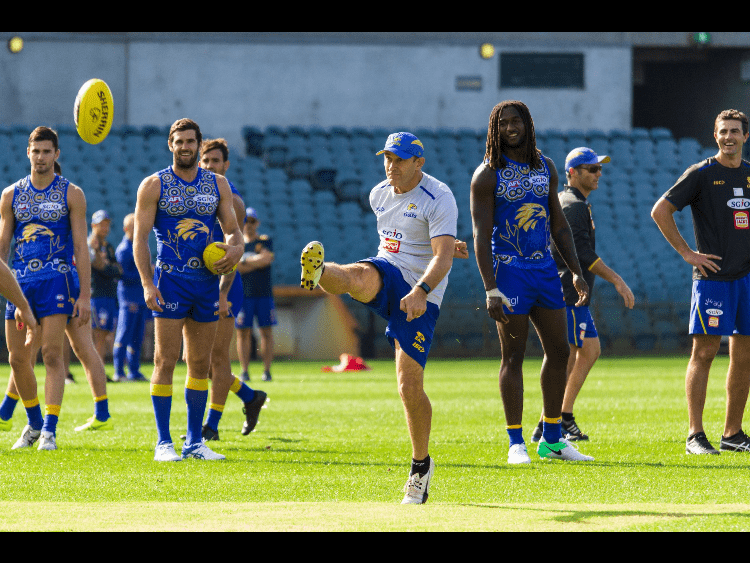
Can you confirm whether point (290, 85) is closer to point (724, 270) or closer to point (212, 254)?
point (212, 254)

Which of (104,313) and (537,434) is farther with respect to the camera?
(104,313)

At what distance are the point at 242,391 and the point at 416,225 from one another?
3632 mm

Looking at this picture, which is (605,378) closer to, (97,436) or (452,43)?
(97,436)

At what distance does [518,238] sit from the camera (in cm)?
725

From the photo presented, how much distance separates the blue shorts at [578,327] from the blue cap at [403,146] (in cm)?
330

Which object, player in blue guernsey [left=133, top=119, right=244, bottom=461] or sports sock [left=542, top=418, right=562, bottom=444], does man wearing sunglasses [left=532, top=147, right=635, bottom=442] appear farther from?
player in blue guernsey [left=133, top=119, right=244, bottom=461]

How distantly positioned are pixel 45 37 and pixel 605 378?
18.3 m

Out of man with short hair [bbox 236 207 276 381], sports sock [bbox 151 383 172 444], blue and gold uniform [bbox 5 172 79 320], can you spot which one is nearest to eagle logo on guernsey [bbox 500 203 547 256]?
sports sock [bbox 151 383 172 444]

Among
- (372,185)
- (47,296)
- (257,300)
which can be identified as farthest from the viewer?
(372,185)

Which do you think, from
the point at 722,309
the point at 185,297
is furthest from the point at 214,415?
the point at 722,309

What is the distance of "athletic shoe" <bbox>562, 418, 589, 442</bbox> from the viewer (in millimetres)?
8627

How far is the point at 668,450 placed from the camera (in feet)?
25.9
